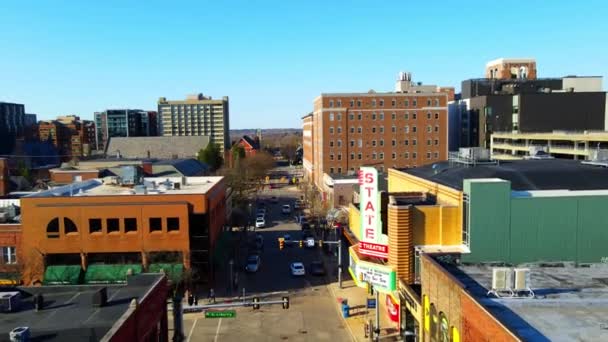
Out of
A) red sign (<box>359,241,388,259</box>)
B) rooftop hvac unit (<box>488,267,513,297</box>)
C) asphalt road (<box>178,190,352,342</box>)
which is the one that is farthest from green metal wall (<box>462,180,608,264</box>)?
asphalt road (<box>178,190,352,342</box>)

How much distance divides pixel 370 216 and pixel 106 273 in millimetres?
21804

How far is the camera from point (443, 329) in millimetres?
21781

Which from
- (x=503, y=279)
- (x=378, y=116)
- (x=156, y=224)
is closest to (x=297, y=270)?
(x=156, y=224)

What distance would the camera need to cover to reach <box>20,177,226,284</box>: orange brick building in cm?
4116

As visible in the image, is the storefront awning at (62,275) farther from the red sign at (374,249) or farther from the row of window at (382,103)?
the row of window at (382,103)

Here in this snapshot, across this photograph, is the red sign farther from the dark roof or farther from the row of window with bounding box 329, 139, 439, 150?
the row of window with bounding box 329, 139, 439, 150

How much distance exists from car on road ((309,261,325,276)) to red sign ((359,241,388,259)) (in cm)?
1829

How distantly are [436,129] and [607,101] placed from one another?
100ft

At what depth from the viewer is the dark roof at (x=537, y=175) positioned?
93.8ft

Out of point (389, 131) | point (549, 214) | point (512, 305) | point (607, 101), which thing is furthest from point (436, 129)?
point (512, 305)

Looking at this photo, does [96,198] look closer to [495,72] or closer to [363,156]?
[363,156]

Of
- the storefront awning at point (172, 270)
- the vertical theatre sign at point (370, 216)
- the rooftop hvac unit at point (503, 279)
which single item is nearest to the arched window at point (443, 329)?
the rooftop hvac unit at point (503, 279)

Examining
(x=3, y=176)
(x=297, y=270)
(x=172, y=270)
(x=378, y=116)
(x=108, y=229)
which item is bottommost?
(x=297, y=270)

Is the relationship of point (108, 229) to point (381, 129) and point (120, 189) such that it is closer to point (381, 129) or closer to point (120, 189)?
point (120, 189)
